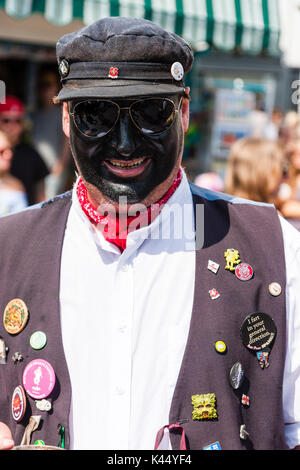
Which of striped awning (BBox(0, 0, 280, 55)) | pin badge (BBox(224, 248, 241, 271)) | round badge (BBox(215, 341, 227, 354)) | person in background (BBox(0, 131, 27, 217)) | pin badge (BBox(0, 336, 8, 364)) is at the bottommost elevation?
pin badge (BBox(0, 336, 8, 364))

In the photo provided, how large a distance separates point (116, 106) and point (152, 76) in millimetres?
125

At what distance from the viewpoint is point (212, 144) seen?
7652 millimetres

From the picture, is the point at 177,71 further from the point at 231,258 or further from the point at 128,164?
the point at 231,258

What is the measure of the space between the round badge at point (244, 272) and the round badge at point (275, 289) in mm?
62

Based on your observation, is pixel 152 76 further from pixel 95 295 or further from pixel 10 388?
pixel 10 388

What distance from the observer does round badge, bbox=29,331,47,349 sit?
1646 mm

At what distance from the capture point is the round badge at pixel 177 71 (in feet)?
5.45

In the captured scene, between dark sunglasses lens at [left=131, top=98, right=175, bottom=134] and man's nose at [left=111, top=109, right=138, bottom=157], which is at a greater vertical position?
dark sunglasses lens at [left=131, top=98, right=175, bottom=134]

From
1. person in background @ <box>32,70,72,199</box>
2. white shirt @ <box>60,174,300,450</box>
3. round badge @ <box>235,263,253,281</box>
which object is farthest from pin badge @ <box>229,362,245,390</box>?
person in background @ <box>32,70,72,199</box>

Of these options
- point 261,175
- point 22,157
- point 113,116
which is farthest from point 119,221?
point 22,157

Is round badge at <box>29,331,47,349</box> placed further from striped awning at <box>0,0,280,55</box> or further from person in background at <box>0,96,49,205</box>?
striped awning at <box>0,0,280,55</box>

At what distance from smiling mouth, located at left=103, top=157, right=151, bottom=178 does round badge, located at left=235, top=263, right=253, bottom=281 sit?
38 centimetres

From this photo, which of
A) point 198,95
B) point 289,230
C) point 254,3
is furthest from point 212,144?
point 289,230

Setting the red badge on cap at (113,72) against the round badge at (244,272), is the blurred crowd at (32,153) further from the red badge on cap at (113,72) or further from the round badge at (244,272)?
the round badge at (244,272)
